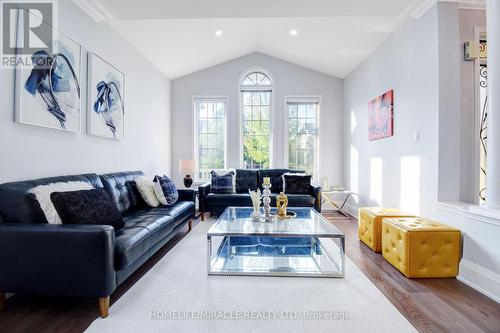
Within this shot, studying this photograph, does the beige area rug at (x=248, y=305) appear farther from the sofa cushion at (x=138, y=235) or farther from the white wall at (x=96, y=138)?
the white wall at (x=96, y=138)

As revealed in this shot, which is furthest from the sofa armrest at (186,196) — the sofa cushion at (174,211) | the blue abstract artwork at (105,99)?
the blue abstract artwork at (105,99)

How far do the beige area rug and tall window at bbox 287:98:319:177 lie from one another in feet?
11.2

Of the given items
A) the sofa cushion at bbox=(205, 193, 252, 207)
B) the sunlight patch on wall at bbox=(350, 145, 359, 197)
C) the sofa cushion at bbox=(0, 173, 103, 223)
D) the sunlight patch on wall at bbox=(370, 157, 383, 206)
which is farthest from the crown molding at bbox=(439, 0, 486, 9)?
the sofa cushion at bbox=(0, 173, 103, 223)

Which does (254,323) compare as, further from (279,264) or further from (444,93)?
(444,93)

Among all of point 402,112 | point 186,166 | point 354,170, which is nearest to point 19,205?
point 186,166

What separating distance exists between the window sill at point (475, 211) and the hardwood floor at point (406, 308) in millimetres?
590

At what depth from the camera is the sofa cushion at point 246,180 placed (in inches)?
196

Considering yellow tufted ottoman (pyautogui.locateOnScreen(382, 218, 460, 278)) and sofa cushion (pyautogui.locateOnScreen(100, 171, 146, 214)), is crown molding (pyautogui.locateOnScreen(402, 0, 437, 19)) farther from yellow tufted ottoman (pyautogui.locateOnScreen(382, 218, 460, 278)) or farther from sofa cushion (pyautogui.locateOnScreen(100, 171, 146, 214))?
sofa cushion (pyautogui.locateOnScreen(100, 171, 146, 214))

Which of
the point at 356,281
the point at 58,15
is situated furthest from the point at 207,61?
the point at 356,281

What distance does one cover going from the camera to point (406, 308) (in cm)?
185

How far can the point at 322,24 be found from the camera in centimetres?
384

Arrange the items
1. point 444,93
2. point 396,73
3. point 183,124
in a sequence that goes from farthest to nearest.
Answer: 1. point 183,124
2. point 396,73
3. point 444,93

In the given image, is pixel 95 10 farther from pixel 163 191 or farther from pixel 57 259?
pixel 57 259

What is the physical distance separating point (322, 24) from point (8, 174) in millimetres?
4132
